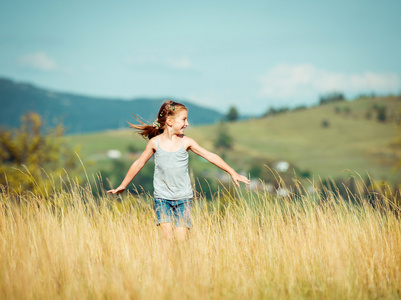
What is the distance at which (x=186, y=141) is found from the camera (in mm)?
4324

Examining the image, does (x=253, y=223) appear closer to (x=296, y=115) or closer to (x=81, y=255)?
(x=81, y=255)

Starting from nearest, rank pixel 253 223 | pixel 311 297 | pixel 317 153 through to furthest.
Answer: pixel 311 297
pixel 253 223
pixel 317 153

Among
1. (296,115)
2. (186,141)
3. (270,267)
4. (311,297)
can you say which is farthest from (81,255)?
(296,115)

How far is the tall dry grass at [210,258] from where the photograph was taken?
10.7 feet

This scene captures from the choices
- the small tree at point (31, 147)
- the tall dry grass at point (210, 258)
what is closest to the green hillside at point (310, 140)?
the small tree at point (31, 147)

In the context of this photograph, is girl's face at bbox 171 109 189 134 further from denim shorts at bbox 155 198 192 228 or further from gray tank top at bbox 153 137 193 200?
denim shorts at bbox 155 198 192 228

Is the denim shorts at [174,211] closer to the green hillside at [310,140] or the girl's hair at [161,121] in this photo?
the girl's hair at [161,121]

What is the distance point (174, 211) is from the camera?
4281mm

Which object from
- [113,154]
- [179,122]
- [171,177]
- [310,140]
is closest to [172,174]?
[171,177]

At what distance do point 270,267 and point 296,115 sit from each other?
433 ft

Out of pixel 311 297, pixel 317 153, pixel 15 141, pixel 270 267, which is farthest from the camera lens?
pixel 317 153

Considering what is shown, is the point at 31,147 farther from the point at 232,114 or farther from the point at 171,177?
the point at 232,114

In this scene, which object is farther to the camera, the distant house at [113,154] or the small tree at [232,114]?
the small tree at [232,114]

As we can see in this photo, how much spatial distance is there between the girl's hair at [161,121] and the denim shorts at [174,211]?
82 cm
